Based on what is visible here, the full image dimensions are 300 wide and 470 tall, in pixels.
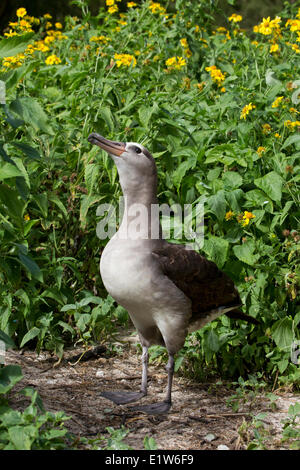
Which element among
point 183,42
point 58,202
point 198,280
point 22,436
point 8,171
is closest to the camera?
point 22,436

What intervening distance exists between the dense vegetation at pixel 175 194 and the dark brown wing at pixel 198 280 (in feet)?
0.57

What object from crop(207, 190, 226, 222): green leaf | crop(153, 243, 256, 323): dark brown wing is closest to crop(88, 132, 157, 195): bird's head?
crop(153, 243, 256, 323): dark brown wing

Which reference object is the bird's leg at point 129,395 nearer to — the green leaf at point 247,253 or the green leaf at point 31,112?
the green leaf at point 247,253

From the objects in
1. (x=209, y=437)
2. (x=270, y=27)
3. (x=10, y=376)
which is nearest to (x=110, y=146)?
(x=10, y=376)

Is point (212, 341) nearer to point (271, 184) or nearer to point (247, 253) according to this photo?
point (247, 253)

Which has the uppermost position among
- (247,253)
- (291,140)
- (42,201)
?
(291,140)

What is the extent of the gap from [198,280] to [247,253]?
0.38m

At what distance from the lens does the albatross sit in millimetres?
3814

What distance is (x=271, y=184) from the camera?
4.38 m

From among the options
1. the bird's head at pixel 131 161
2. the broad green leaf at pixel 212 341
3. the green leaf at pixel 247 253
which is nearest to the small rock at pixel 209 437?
the broad green leaf at pixel 212 341

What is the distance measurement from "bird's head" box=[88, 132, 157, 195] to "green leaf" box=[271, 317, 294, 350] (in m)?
1.15

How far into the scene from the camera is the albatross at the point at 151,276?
3.81 meters

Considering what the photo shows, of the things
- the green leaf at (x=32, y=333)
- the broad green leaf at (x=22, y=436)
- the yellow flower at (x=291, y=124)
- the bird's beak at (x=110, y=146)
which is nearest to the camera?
the broad green leaf at (x=22, y=436)

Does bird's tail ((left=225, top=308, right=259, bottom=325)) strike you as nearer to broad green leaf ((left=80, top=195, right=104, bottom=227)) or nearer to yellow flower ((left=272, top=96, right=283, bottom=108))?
broad green leaf ((left=80, top=195, right=104, bottom=227))
